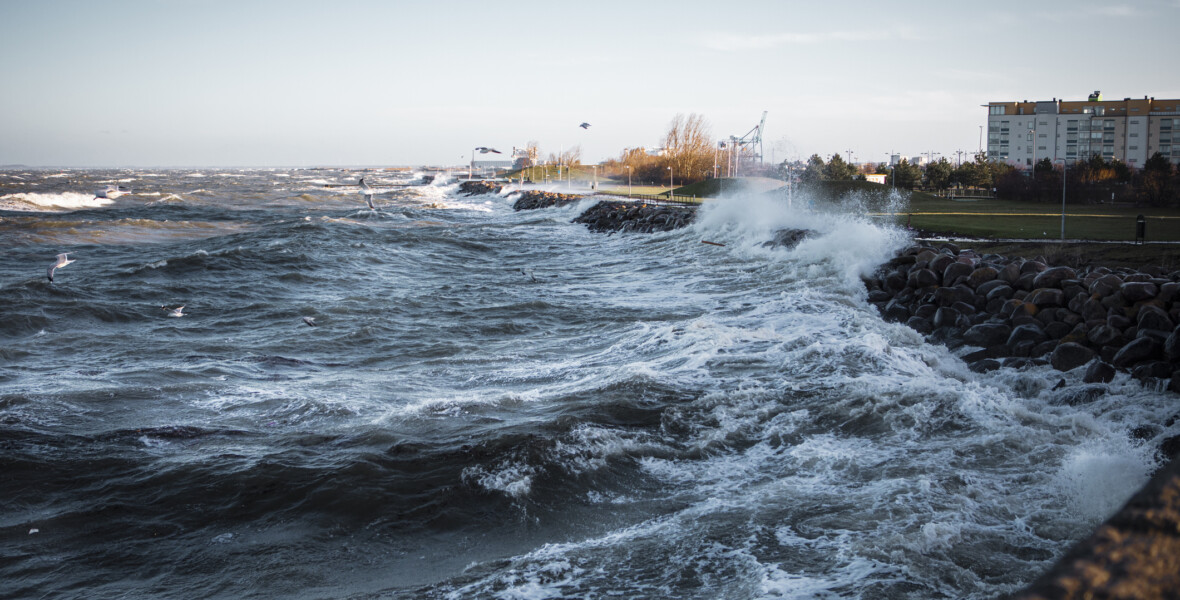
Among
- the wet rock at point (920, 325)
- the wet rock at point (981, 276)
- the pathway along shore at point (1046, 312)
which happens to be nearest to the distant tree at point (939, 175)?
the pathway along shore at point (1046, 312)

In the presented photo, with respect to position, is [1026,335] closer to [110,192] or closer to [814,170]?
[110,192]

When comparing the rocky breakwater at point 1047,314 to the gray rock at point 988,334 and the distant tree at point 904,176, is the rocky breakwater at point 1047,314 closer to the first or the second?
the gray rock at point 988,334

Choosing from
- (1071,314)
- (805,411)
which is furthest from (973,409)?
(1071,314)

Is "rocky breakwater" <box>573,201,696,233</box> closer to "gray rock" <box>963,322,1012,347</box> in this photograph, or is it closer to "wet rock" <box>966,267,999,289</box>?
"wet rock" <box>966,267,999,289</box>

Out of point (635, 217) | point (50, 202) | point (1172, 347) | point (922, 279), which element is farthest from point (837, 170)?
point (50, 202)

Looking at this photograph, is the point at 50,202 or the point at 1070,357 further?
the point at 50,202

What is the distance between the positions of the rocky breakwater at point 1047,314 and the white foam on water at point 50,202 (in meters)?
63.6

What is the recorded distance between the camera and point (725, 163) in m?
79.0

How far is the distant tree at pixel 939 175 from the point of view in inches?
2147

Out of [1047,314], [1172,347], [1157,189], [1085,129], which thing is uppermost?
[1085,129]

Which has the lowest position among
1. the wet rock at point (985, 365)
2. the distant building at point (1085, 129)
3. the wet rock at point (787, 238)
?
the wet rock at point (985, 365)

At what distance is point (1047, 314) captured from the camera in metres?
12.0

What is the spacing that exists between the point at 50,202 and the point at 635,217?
168 ft

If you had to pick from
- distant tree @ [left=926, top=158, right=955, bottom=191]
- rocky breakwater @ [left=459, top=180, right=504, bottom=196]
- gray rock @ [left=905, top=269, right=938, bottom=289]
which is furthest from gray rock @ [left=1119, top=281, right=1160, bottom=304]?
rocky breakwater @ [left=459, top=180, right=504, bottom=196]
